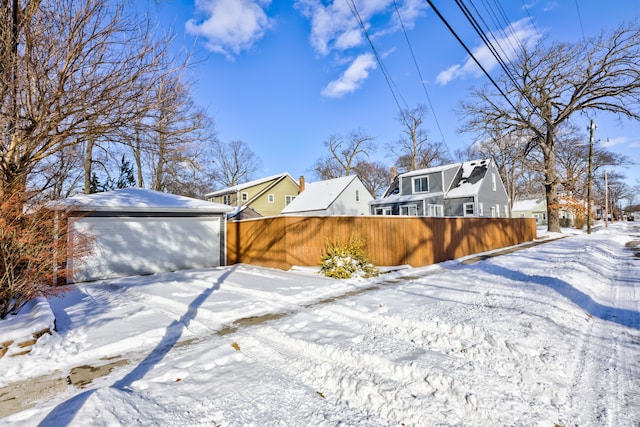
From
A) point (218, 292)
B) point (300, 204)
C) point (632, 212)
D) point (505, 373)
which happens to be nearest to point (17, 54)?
point (218, 292)

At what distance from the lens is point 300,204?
88.7 ft

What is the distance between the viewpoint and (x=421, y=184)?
26.8 metres

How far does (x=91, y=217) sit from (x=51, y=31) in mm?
7293

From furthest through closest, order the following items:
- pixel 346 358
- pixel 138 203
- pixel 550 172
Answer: pixel 550 172 < pixel 138 203 < pixel 346 358

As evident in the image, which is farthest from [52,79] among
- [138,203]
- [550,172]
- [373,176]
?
[373,176]

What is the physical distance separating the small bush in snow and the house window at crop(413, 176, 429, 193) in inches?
763

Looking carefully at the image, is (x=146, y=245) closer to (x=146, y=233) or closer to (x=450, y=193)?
(x=146, y=233)

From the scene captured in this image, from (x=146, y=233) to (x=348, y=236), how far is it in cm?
715

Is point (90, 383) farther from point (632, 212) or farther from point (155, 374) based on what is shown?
point (632, 212)

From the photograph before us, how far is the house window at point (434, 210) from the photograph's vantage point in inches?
961

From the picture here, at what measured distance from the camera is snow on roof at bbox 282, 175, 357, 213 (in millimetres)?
24820

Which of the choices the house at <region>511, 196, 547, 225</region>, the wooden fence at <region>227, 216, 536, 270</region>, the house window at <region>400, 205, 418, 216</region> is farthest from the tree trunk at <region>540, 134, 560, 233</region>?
the house at <region>511, 196, 547, 225</region>

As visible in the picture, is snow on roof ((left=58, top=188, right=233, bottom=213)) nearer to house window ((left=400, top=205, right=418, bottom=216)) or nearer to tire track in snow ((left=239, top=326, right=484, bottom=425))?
tire track in snow ((left=239, top=326, right=484, bottom=425))

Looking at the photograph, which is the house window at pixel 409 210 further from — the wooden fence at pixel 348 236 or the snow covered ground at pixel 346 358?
the snow covered ground at pixel 346 358
